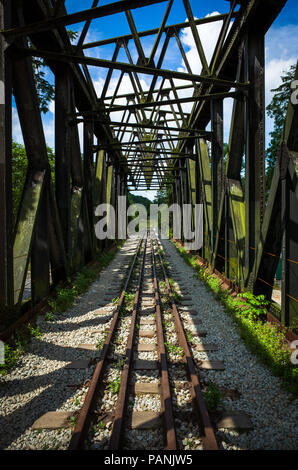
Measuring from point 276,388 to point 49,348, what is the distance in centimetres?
330

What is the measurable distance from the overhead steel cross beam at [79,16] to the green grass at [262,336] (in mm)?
5596

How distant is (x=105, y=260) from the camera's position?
11125 mm

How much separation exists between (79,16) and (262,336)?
6.24m

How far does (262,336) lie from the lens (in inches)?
154

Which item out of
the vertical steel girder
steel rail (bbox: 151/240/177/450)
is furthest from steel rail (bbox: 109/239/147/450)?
the vertical steel girder

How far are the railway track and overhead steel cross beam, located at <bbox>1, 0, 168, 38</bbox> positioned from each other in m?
5.32

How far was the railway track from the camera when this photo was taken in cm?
225

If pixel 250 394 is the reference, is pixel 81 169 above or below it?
above

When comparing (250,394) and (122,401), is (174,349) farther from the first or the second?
(122,401)

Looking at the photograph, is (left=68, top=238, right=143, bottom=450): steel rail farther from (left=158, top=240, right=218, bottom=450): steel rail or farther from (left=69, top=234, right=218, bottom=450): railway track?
(left=158, top=240, right=218, bottom=450): steel rail

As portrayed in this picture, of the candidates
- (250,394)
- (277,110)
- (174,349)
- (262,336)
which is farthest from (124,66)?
(277,110)

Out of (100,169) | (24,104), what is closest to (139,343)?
(24,104)

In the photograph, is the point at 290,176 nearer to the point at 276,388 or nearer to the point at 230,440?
the point at 276,388

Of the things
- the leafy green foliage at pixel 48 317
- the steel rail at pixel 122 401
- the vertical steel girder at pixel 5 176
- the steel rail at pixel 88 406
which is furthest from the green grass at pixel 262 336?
the vertical steel girder at pixel 5 176
